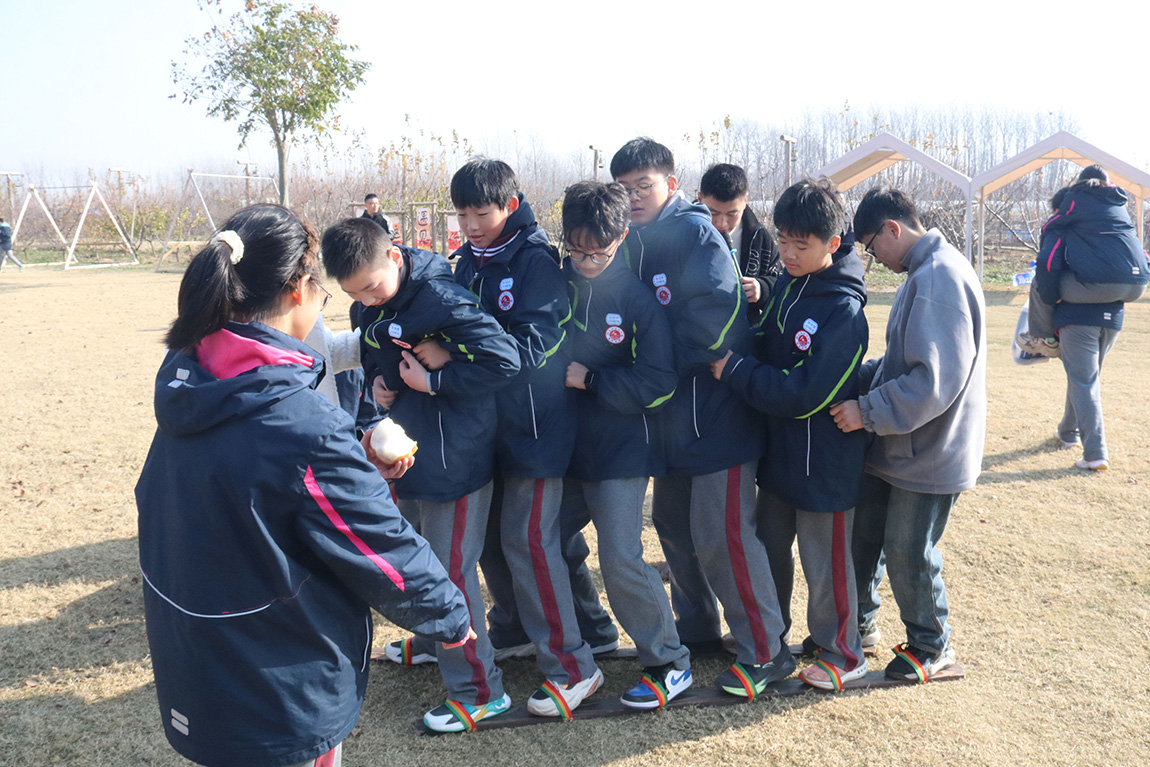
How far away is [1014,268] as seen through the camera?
17.7 m

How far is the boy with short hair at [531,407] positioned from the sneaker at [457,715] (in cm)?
14

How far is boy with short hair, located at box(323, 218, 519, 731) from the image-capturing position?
7.88 ft

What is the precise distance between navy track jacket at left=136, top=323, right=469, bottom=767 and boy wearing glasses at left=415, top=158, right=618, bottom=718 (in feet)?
3.19

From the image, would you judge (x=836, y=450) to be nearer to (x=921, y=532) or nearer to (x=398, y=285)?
(x=921, y=532)

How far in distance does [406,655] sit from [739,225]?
2312mm

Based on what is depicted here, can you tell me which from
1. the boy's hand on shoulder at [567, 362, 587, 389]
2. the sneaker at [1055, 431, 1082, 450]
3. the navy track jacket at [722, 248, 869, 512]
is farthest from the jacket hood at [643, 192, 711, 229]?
the sneaker at [1055, 431, 1082, 450]

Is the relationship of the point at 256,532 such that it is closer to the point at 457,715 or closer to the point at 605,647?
the point at 457,715

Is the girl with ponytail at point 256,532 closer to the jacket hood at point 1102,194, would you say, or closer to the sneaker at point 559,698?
the sneaker at point 559,698

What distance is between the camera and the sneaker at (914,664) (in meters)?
2.80

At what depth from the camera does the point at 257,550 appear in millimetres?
1541

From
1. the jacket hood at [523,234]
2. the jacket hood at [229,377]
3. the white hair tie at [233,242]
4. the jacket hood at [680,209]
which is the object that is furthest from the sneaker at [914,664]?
the white hair tie at [233,242]

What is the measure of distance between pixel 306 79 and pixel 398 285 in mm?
14440

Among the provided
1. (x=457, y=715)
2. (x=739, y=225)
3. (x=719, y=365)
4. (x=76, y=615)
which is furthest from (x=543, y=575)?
(x=76, y=615)

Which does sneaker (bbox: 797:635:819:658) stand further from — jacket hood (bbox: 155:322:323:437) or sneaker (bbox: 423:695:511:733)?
jacket hood (bbox: 155:322:323:437)
